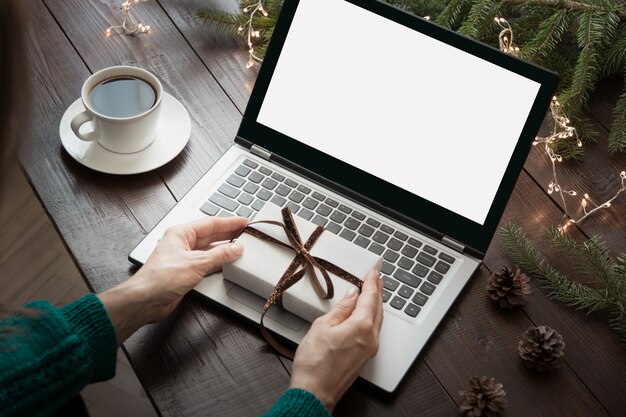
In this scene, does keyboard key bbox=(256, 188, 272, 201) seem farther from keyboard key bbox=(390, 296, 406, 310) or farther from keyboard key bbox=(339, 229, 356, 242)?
keyboard key bbox=(390, 296, 406, 310)

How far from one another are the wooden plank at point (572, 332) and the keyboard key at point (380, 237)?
0.15 metres

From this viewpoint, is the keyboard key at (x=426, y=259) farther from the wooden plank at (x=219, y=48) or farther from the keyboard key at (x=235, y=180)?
the wooden plank at (x=219, y=48)

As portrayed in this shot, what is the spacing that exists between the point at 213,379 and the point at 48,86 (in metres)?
0.56

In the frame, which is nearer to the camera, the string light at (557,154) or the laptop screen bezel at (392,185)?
the laptop screen bezel at (392,185)

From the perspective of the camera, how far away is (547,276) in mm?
1076

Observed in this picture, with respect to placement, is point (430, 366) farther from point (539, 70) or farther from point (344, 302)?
point (539, 70)

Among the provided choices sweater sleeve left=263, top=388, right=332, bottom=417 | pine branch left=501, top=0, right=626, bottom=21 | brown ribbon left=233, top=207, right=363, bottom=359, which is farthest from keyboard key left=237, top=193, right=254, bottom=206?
pine branch left=501, top=0, right=626, bottom=21

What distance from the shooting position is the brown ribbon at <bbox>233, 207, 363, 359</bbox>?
0.97 m

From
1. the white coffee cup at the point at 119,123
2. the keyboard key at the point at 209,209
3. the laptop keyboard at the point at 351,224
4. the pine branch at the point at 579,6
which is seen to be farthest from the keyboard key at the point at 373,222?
the pine branch at the point at 579,6

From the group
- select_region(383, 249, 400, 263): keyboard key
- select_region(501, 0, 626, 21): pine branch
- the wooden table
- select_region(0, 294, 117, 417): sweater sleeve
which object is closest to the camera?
select_region(0, 294, 117, 417): sweater sleeve

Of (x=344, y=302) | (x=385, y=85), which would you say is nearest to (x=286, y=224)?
(x=344, y=302)

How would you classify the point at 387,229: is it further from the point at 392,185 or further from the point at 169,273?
the point at 169,273

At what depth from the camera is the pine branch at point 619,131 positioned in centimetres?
123

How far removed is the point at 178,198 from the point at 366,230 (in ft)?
0.90
